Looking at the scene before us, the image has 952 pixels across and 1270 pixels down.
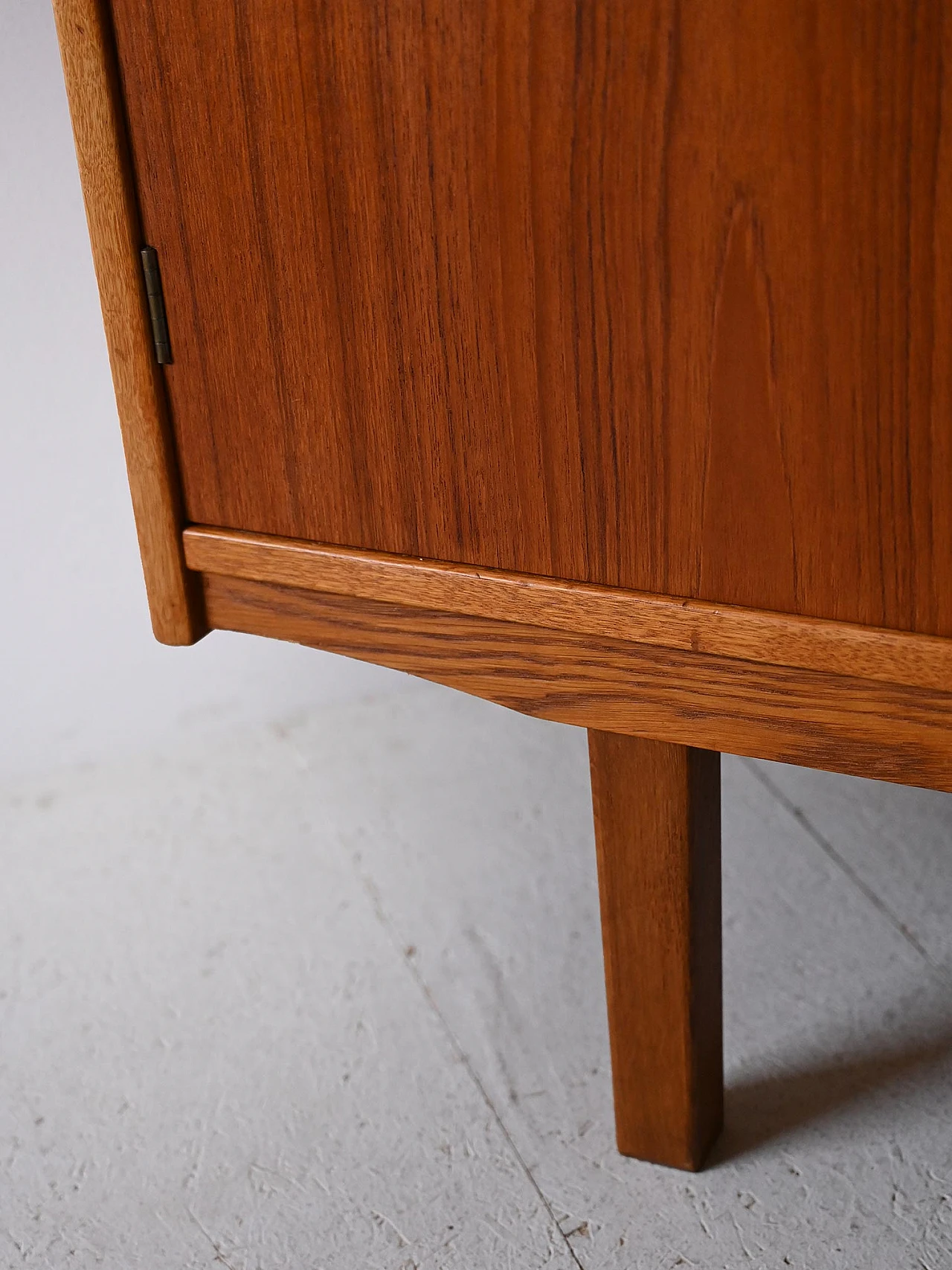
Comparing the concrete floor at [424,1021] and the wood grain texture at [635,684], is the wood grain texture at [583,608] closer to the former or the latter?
the wood grain texture at [635,684]

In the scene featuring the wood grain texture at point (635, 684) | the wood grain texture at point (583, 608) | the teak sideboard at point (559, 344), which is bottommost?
the wood grain texture at point (635, 684)

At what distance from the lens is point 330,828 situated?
122 cm

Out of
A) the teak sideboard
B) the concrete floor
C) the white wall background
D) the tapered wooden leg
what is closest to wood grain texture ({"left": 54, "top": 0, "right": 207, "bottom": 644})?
the teak sideboard

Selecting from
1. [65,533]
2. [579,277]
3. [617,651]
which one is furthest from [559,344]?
[65,533]

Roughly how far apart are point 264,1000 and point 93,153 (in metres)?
0.65

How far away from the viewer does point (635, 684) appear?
1.96 ft

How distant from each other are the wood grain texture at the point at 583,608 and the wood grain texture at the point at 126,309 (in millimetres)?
21

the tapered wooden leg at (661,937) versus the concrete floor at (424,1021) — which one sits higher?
the tapered wooden leg at (661,937)

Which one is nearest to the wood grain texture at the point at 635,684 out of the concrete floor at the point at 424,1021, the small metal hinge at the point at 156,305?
the small metal hinge at the point at 156,305

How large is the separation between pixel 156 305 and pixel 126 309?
16mm

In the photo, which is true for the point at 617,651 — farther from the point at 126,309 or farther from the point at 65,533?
the point at 65,533

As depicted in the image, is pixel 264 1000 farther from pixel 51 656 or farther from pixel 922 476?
pixel 922 476

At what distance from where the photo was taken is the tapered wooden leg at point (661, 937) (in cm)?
71

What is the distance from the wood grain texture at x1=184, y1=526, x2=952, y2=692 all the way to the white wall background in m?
0.60
